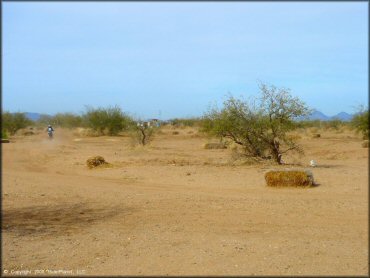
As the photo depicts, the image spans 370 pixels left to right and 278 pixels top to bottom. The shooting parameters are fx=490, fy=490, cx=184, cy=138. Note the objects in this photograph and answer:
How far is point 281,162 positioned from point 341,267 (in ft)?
51.4

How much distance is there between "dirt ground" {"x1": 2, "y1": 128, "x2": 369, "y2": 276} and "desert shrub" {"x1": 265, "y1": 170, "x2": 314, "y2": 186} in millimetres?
404

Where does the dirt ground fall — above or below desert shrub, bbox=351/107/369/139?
below

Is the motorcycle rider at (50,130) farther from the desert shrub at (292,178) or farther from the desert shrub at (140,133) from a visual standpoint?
the desert shrub at (140,133)

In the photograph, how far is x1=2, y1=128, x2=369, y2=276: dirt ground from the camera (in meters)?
7.20

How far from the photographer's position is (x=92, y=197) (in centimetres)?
1391

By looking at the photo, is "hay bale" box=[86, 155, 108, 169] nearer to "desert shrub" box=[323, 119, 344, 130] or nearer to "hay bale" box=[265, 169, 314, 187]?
"hay bale" box=[265, 169, 314, 187]

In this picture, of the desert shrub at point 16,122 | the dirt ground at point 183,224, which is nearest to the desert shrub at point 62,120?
the dirt ground at point 183,224

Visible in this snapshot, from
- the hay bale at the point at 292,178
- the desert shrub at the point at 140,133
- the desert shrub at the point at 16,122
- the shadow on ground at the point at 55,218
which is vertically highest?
the desert shrub at the point at 16,122

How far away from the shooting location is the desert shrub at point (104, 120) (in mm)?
49031

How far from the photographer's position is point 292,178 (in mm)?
14844

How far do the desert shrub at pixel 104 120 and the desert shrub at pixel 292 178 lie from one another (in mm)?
33626

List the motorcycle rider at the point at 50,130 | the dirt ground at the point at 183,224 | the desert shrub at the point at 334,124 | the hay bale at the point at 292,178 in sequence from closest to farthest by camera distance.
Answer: the dirt ground at the point at 183,224 < the motorcycle rider at the point at 50,130 < the hay bale at the point at 292,178 < the desert shrub at the point at 334,124

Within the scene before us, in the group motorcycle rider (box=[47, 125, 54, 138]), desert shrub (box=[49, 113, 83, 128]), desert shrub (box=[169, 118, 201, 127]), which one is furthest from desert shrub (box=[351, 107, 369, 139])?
desert shrub (box=[169, 118, 201, 127])

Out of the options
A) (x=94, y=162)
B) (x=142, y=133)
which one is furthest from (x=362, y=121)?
(x=94, y=162)
